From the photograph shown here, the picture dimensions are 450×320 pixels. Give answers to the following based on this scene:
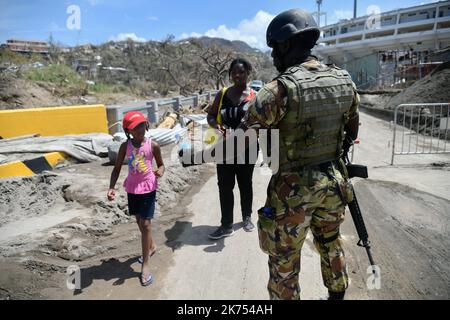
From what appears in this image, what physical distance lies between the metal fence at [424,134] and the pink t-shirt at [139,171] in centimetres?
551

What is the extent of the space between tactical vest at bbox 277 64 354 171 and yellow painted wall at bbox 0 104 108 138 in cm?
652

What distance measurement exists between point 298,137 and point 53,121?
668 cm

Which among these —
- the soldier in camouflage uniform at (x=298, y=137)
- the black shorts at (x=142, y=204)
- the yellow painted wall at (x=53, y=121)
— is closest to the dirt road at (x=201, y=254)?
the black shorts at (x=142, y=204)

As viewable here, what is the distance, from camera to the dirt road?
276 centimetres

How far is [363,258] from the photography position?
10.5 feet

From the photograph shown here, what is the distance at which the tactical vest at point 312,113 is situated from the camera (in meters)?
1.83

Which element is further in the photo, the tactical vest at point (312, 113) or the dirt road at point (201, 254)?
the dirt road at point (201, 254)

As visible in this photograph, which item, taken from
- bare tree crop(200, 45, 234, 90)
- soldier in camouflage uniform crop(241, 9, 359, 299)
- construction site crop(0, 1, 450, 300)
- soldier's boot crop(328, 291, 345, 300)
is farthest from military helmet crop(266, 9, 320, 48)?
bare tree crop(200, 45, 234, 90)

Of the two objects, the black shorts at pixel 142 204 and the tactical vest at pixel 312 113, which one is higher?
the tactical vest at pixel 312 113

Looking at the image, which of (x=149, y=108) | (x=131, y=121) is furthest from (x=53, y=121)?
(x=131, y=121)

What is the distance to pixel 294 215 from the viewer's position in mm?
1971

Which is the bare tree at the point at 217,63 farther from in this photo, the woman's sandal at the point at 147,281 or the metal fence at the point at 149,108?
the woman's sandal at the point at 147,281
